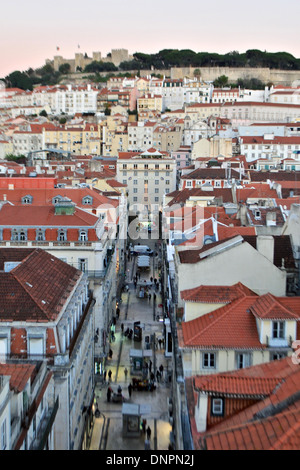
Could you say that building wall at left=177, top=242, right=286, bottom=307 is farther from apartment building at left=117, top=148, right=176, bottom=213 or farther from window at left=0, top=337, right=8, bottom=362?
apartment building at left=117, top=148, right=176, bottom=213

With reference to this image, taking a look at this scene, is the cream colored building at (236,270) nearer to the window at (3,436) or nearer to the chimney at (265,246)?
the chimney at (265,246)

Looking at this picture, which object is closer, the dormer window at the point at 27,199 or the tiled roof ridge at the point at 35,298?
the tiled roof ridge at the point at 35,298

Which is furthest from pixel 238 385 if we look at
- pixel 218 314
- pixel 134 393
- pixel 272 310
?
pixel 134 393

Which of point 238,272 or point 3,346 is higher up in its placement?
point 238,272

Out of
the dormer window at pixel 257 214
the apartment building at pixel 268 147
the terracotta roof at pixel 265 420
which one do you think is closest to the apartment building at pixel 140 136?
the apartment building at pixel 268 147

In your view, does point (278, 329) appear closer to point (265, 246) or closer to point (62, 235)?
point (265, 246)

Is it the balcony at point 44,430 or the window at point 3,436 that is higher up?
the window at point 3,436
